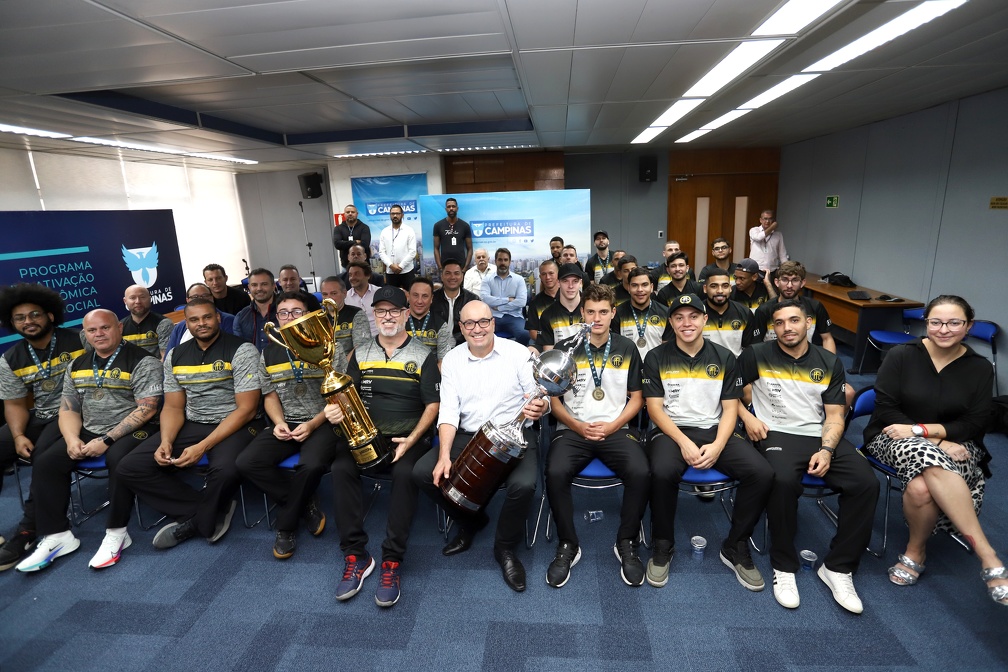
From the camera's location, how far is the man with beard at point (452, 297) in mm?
4668

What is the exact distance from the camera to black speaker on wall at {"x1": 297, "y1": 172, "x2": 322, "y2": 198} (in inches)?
420

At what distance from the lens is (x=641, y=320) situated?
4.05 meters

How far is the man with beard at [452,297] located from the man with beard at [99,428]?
7.50ft

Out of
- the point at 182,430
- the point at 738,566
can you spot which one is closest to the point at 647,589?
the point at 738,566

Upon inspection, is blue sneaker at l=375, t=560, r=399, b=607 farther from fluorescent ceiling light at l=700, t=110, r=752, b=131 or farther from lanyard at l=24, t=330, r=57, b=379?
fluorescent ceiling light at l=700, t=110, r=752, b=131

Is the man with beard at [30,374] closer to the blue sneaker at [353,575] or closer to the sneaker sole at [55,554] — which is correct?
the sneaker sole at [55,554]

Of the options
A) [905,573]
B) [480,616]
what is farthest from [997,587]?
[480,616]

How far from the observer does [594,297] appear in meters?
3.07

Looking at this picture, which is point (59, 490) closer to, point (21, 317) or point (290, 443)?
point (21, 317)

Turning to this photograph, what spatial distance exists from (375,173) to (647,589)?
9.46 metres

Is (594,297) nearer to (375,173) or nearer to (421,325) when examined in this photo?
(421,325)

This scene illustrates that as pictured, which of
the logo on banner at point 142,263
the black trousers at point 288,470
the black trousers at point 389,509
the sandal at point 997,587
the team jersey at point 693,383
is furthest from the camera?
the logo on banner at point 142,263

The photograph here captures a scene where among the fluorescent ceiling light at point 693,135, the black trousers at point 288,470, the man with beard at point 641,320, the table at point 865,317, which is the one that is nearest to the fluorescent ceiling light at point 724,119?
the fluorescent ceiling light at point 693,135

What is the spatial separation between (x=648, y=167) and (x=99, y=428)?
396 inches
